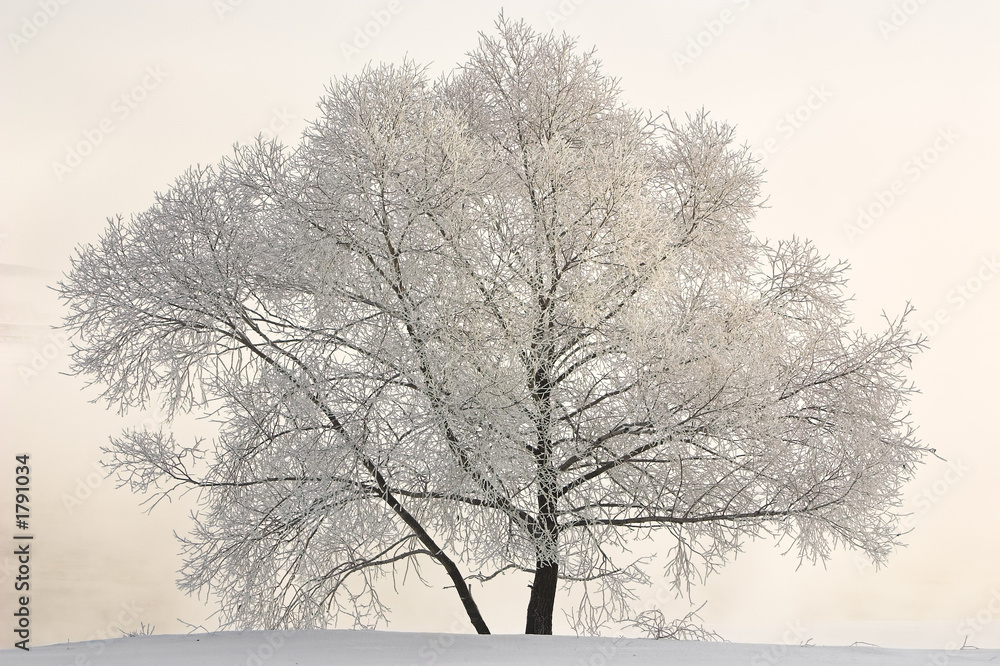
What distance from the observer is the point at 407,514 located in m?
8.60

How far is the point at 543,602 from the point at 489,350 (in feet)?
8.72

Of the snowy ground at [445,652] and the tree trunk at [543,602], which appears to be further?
the tree trunk at [543,602]

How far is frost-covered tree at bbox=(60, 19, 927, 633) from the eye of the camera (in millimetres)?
7293

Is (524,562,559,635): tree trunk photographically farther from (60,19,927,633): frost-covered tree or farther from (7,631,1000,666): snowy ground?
(7,631,1000,666): snowy ground

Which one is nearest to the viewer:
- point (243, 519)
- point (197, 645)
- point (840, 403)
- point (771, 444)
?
point (197, 645)

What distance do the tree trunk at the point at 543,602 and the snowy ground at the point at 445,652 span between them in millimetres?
1464

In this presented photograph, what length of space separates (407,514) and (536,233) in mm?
2800

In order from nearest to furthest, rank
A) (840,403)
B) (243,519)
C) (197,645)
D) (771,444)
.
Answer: (197,645) < (771,444) < (840,403) < (243,519)

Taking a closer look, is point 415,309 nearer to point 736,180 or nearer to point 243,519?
point 243,519

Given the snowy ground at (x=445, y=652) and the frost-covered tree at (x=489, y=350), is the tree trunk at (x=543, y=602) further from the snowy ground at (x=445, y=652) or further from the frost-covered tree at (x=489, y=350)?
the snowy ground at (x=445, y=652)

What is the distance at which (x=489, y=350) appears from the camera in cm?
737

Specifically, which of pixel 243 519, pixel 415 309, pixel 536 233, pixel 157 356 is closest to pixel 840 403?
pixel 536 233

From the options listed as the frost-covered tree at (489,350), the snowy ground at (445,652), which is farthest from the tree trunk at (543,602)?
the snowy ground at (445,652)

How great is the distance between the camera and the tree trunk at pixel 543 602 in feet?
28.3
